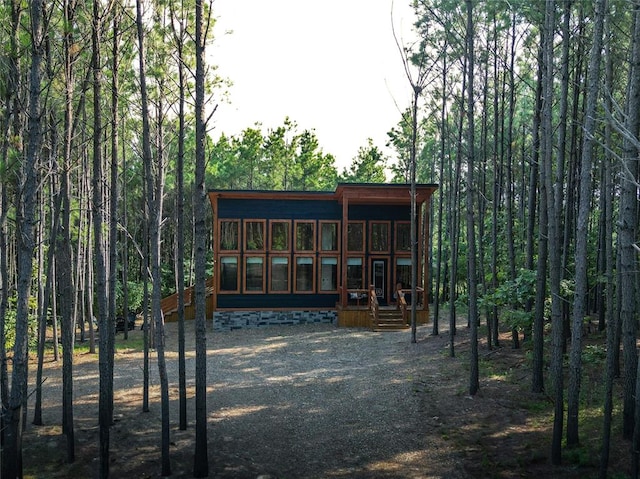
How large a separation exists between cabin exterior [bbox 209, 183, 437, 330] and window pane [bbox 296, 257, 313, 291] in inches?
1.6

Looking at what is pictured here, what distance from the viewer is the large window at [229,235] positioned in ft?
67.5

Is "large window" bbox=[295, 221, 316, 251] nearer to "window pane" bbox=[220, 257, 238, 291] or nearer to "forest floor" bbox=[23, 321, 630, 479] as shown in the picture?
"window pane" bbox=[220, 257, 238, 291]

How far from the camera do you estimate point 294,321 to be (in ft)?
67.6

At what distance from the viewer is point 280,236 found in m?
20.9

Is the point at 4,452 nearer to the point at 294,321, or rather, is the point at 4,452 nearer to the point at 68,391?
the point at 68,391

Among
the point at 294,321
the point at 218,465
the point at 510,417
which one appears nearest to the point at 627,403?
the point at 510,417

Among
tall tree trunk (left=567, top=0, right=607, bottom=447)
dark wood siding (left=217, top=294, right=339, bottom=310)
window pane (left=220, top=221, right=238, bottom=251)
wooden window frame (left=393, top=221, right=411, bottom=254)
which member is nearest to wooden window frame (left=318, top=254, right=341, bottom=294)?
dark wood siding (left=217, top=294, right=339, bottom=310)

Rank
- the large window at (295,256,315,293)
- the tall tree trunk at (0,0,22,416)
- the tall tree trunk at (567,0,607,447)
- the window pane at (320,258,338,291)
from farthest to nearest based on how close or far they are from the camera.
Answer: the window pane at (320,258,338,291) → the large window at (295,256,315,293) → the tall tree trunk at (0,0,22,416) → the tall tree trunk at (567,0,607,447)

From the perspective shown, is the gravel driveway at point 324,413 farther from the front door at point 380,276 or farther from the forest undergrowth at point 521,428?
the front door at point 380,276

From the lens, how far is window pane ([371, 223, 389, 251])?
21.2 m

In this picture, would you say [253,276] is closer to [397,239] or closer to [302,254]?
[302,254]

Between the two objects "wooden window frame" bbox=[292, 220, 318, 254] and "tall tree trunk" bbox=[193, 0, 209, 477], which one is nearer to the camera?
"tall tree trunk" bbox=[193, 0, 209, 477]

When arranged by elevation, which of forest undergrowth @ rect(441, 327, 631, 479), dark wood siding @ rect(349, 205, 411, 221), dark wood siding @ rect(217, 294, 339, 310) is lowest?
forest undergrowth @ rect(441, 327, 631, 479)

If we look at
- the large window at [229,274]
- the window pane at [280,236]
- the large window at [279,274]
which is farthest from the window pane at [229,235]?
the large window at [279,274]
